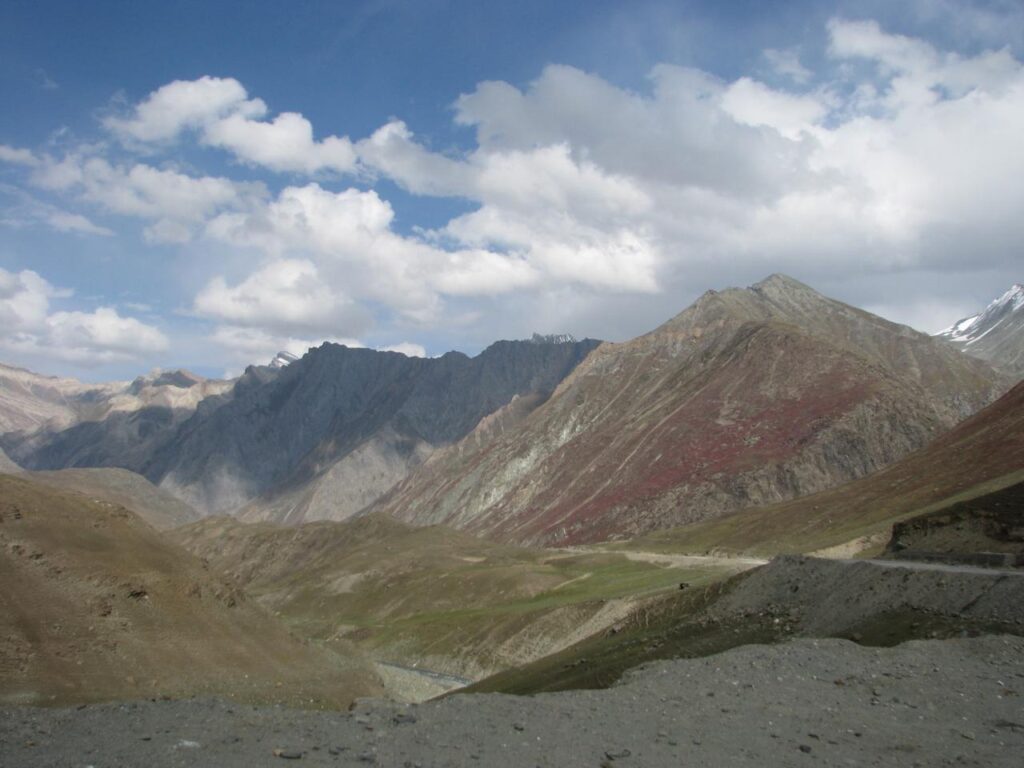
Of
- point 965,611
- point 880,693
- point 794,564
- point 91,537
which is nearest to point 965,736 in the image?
point 880,693

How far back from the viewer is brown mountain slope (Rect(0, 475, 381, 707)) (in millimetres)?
37125

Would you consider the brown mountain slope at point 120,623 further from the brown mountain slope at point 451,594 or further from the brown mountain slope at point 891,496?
the brown mountain slope at point 891,496

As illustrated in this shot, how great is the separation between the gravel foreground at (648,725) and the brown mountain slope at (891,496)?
6014 centimetres

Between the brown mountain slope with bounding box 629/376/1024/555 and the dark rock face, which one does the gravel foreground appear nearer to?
the dark rock face

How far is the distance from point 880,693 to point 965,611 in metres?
9.68

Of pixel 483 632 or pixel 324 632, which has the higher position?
pixel 483 632

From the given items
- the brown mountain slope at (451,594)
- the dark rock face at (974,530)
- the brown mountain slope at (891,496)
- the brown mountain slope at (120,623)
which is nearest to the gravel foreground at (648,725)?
the brown mountain slope at (120,623)

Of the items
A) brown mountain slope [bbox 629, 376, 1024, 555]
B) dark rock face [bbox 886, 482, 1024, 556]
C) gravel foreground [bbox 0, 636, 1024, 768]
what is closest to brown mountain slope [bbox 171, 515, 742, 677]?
brown mountain slope [bbox 629, 376, 1024, 555]

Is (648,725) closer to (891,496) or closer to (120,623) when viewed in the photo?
(120,623)

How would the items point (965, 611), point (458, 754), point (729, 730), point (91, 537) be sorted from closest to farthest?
point (458, 754), point (729, 730), point (965, 611), point (91, 537)

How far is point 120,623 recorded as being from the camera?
43.2m

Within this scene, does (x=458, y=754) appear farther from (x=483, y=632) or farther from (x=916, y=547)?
(x=483, y=632)

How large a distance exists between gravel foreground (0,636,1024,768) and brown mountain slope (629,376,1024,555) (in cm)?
6014

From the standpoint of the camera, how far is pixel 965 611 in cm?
3092
